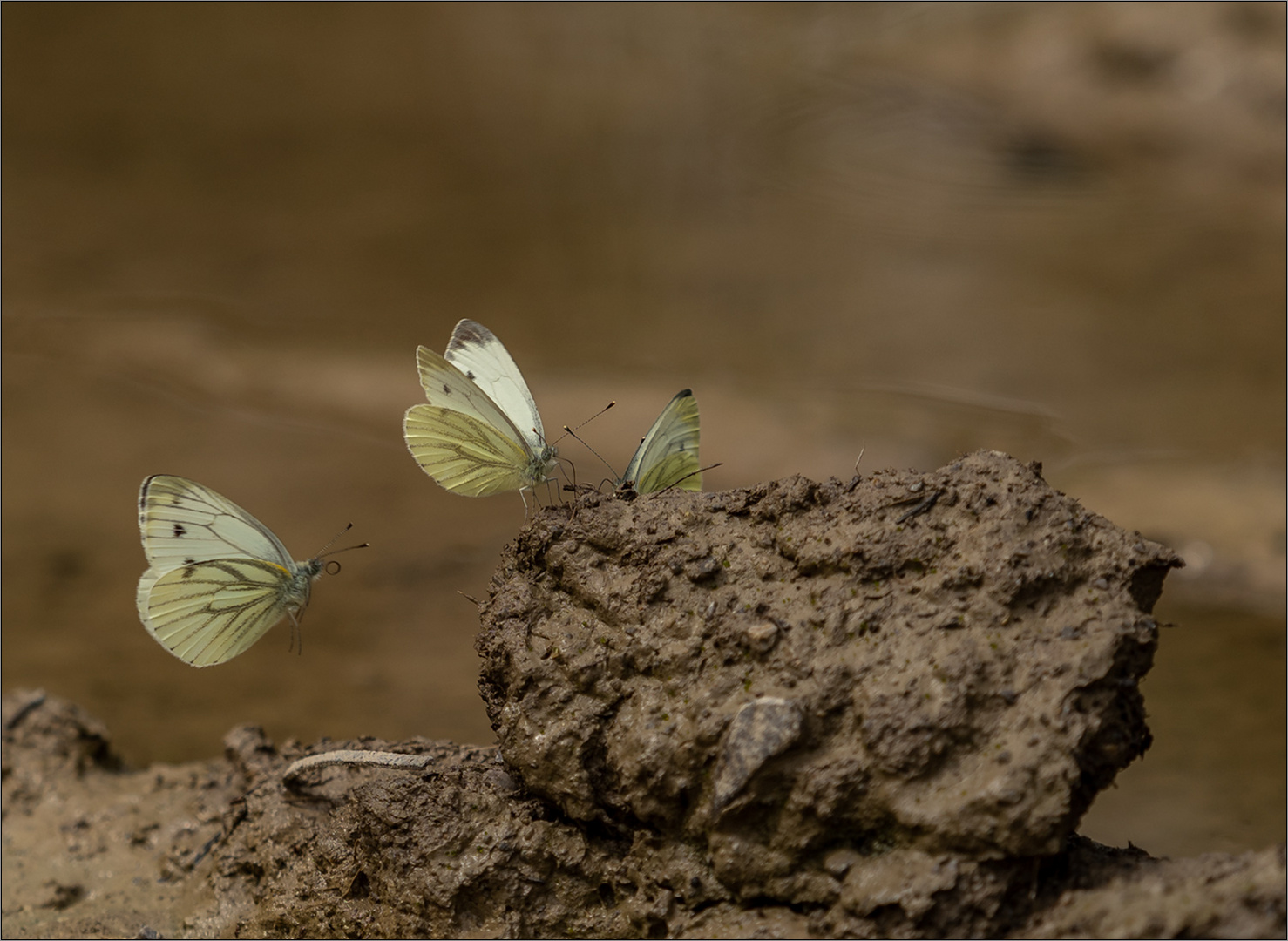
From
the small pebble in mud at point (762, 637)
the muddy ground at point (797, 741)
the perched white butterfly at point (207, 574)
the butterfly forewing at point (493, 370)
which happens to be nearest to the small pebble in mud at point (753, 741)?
the muddy ground at point (797, 741)

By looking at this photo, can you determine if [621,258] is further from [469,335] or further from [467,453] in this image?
[467,453]

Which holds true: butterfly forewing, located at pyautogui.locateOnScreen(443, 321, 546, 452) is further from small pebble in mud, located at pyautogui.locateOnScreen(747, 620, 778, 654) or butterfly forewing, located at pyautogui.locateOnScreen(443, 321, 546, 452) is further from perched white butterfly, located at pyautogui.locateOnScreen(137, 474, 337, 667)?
small pebble in mud, located at pyautogui.locateOnScreen(747, 620, 778, 654)

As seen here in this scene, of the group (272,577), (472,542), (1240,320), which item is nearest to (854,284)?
(1240,320)

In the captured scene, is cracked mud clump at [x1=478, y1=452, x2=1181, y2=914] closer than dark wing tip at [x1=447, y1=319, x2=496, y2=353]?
Yes

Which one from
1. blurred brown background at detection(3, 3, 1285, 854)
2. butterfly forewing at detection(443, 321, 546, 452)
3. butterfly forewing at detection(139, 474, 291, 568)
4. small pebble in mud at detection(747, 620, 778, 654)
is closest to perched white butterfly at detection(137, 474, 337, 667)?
butterfly forewing at detection(139, 474, 291, 568)

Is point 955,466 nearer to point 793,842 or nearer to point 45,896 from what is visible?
point 793,842

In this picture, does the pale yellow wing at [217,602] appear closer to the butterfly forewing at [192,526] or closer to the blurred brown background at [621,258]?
the butterfly forewing at [192,526]
